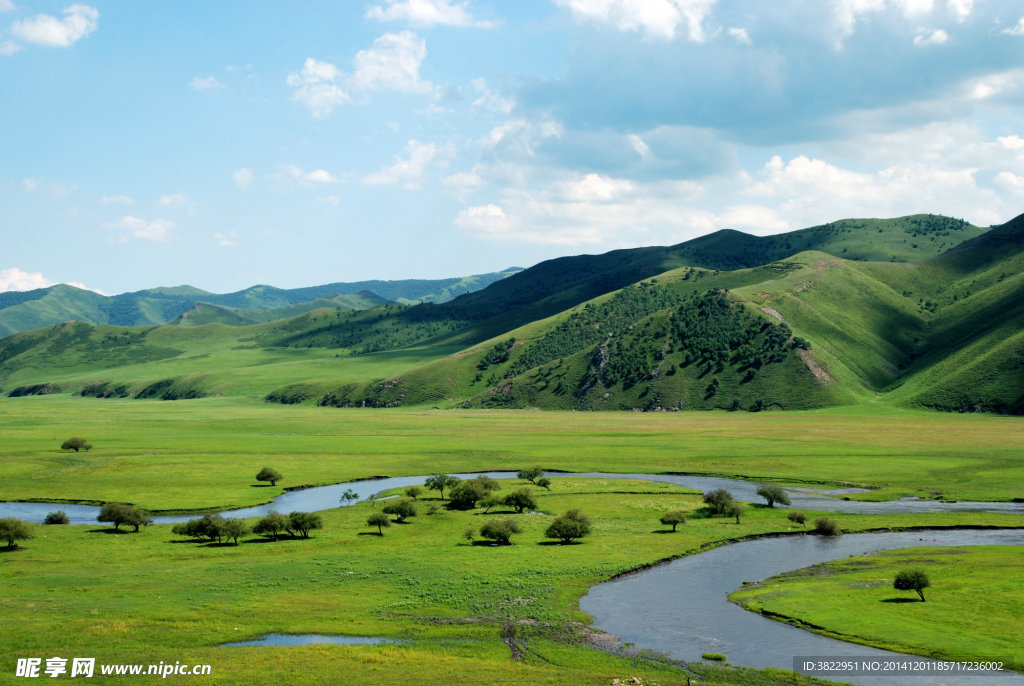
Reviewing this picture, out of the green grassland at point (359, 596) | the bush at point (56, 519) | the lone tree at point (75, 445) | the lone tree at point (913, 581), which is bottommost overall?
the green grassland at point (359, 596)

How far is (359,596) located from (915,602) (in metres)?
47.2

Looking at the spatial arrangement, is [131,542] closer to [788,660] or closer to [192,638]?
[192,638]

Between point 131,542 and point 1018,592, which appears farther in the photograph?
point 131,542

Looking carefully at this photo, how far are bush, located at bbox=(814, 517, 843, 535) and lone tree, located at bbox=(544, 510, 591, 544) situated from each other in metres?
28.4

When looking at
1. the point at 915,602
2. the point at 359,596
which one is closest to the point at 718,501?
the point at 915,602

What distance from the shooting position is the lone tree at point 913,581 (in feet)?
205

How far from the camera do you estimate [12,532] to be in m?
80.7

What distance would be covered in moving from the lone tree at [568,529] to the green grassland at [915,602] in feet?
76.8

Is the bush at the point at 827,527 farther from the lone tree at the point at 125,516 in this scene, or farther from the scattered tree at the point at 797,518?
the lone tree at the point at 125,516

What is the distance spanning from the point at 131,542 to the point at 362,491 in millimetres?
42956

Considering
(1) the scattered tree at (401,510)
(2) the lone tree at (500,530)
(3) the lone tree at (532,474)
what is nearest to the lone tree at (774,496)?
(3) the lone tree at (532,474)

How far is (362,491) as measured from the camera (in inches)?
4884

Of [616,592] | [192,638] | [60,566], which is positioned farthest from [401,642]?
[60,566]

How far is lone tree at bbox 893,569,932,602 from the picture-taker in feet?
205
